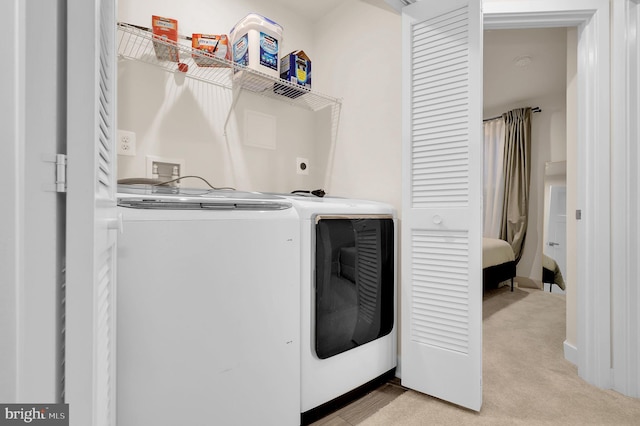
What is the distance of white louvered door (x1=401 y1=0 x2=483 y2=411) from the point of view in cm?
137

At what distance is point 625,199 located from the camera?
1532 mm

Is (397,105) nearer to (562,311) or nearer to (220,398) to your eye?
(220,398)

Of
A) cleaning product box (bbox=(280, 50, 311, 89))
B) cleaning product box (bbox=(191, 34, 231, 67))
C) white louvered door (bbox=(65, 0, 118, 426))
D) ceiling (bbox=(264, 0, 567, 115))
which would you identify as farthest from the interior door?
white louvered door (bbox=(65, 0, 118, 426))

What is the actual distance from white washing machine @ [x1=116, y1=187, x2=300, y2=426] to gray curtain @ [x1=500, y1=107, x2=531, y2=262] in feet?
14.2

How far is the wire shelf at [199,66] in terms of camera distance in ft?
4.57

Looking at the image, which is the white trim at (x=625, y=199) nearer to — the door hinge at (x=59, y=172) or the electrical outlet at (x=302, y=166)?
the electrical outlet at (x=302, y=166)

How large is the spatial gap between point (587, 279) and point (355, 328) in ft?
4.37

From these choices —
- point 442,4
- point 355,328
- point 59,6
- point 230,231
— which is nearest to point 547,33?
point 442,4

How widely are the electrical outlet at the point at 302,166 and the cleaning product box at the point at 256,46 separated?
1.95 feet

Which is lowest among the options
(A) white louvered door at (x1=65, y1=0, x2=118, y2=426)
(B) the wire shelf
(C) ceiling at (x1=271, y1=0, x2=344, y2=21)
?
(A) white louvered door at (x1=65, y1=0, x2=118, y2=426)

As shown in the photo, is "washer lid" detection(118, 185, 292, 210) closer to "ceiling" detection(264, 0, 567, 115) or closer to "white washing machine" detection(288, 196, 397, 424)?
"white washing machine" detection(288, 196, 397, 424)

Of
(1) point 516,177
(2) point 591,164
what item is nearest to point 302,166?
(2) point 591,164

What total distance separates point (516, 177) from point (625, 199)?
317 centimetres

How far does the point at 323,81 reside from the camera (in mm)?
2158
